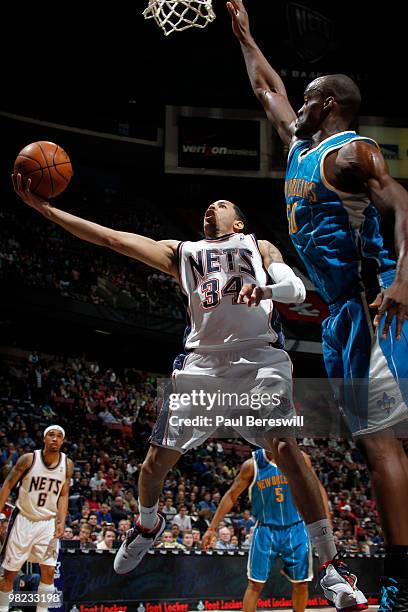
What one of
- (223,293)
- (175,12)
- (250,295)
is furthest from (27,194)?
(175,12)

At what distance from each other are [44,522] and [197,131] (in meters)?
16.4

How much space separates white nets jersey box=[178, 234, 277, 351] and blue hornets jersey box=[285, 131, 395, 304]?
129 cm

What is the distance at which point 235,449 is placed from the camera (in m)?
18.8

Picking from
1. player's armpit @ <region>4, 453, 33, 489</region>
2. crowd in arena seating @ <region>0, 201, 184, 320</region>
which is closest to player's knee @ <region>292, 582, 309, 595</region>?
player's armpit @ <region>4, 453, 33, 489</region>

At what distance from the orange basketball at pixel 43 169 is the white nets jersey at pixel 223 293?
91cm

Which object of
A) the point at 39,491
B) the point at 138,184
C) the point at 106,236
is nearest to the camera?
the point at 106,236

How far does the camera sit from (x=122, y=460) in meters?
16.0

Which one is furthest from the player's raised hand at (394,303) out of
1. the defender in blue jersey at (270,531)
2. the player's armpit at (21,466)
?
the player's armpit at (21,466)

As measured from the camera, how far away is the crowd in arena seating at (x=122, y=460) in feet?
40.3

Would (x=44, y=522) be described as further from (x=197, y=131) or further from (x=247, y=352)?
(x=197, y=131)

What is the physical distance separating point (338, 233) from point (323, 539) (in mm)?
1593

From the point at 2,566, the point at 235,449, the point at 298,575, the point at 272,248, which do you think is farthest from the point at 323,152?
the point at 235,449

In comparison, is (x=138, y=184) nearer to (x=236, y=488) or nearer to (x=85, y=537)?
(x=85, y=537)

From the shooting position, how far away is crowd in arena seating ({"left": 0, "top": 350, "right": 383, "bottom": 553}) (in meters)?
12.3
